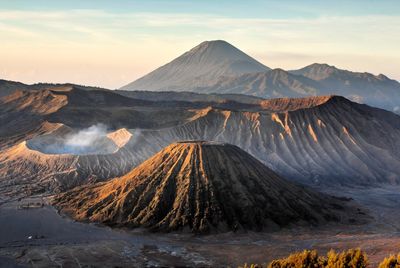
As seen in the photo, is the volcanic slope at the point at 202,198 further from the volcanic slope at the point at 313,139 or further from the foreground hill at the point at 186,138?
the volcanic slope at the point at 313,139

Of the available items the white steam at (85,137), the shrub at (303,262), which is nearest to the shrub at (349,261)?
the shrub at (303,262)

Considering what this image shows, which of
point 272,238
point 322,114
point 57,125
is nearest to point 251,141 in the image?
point 322,114

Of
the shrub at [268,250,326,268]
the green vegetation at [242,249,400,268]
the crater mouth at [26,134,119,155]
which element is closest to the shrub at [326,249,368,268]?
the green vegetation at [242,249,400,268]

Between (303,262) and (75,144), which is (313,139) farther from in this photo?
(303,262)

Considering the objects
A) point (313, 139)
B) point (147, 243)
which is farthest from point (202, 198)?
point (313, 139)

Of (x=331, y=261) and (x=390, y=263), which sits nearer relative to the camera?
(x=390, y=263)

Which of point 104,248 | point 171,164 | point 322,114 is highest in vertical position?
point 322,114

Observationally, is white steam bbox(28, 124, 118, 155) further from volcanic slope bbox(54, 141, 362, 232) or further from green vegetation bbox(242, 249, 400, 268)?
green vegetation bbox(242, 249, 400, 268)

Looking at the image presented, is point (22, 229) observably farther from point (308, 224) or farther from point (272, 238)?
point (308, 224)

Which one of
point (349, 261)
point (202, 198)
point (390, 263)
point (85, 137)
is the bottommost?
point (349, 261)
